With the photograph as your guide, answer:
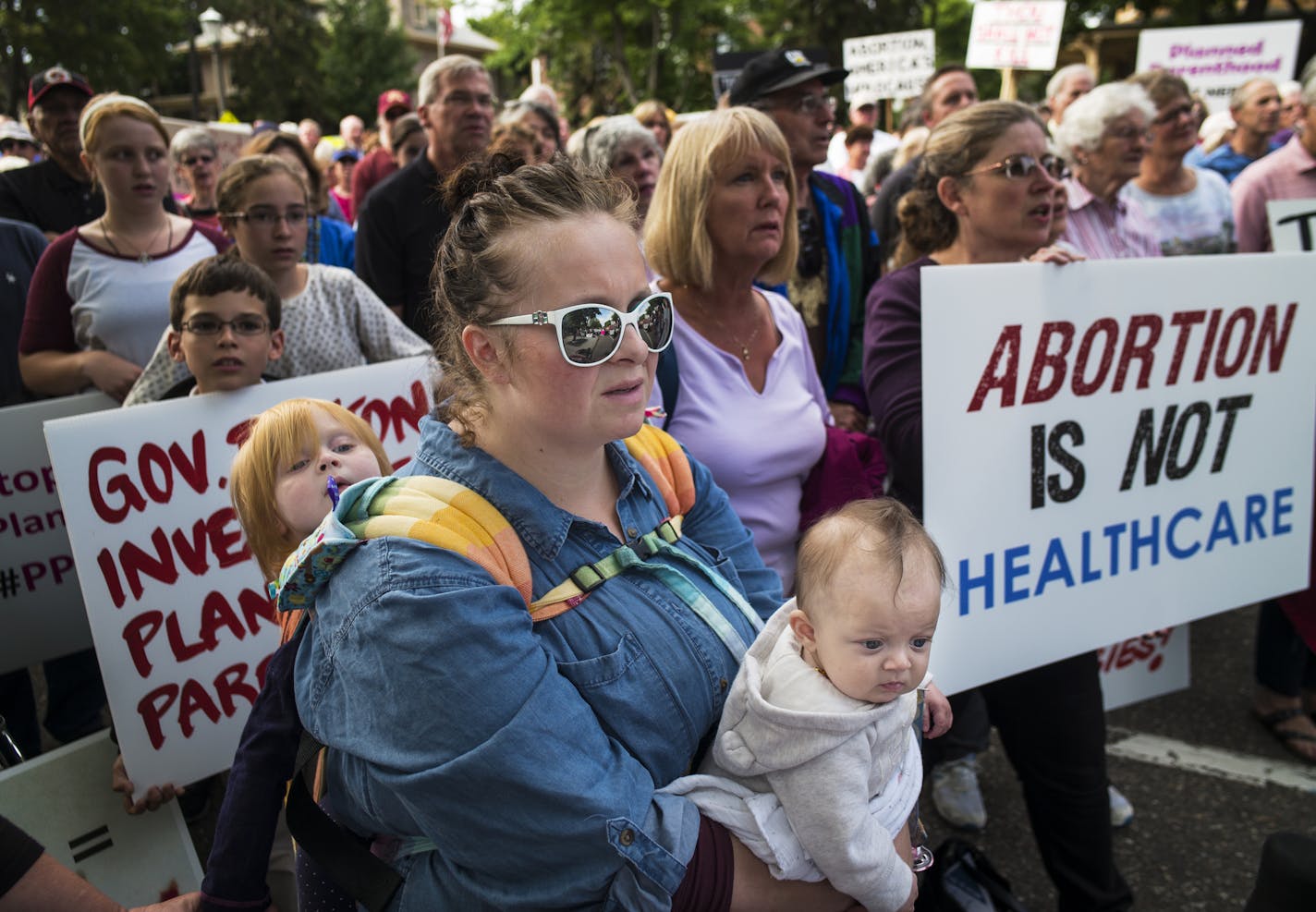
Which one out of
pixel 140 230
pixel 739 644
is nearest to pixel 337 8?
pixel 140 230

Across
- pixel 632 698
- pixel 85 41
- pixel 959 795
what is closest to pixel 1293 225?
pixel 959 795

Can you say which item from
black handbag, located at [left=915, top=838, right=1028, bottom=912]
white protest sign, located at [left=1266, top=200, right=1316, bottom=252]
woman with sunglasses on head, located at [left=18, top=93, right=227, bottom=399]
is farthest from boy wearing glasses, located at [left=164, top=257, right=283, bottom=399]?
white protest sign, located at [left=1266, top=200, right=1316, bottom=252]

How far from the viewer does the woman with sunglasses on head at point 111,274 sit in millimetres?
3143

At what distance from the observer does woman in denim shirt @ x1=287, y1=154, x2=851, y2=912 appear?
1206mm

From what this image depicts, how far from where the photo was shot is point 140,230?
3.41 meters

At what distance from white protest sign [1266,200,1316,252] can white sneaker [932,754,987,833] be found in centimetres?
237

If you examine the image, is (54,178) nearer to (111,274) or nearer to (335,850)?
(111,274)

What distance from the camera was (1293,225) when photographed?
3.71 meters

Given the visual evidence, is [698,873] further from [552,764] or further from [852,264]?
[852,264]

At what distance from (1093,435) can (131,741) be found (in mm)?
2606

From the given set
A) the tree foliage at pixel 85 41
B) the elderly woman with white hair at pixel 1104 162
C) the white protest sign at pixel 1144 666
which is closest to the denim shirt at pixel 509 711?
the white protest sign at pixel 1144 666

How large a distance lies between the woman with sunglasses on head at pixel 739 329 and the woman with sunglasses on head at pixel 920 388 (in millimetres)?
242

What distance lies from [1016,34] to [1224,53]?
3.85m

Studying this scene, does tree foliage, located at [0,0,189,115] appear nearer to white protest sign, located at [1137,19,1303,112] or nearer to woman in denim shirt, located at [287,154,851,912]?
white protest sign, located at [1137,19,1303,112]
